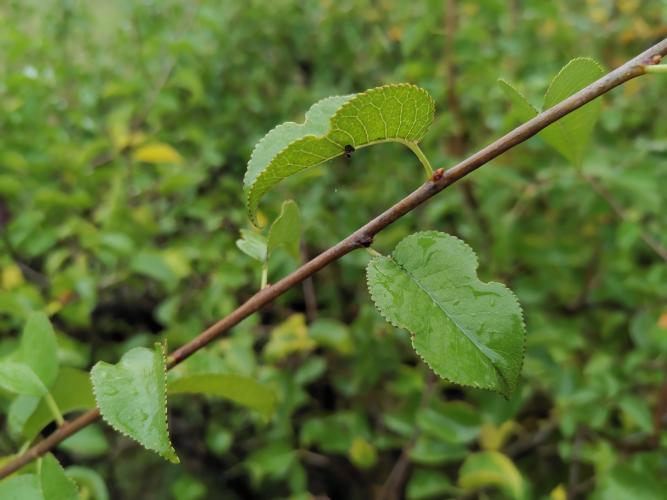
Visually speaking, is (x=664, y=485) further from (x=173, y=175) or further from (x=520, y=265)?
(x=173, y=175)

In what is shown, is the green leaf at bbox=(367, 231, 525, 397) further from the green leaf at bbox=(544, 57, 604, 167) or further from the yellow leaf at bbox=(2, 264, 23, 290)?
the yellow leaf at bbox=(2, 264, 23, 290)

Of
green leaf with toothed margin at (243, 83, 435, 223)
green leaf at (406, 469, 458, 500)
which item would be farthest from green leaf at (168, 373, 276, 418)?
green leaf at (406, 469, 458, 500)

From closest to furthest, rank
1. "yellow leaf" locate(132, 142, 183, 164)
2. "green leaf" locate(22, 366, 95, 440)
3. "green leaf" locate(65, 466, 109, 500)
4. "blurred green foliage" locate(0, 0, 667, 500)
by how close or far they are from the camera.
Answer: "green leaf" locate(22, 366, 95, 440), "green leaf" locate(65, 466, 109, 500), "blurred green foliage" locate(0, 0, 667, 500), "yellow leaf" locate(132, 142, 183, 164)

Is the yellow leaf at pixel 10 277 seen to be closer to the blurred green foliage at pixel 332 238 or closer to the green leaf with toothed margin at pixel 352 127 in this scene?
the blurred green foliage at pixel 332 238

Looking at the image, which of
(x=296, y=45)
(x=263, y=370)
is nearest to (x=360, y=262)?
(x=263, y=370)

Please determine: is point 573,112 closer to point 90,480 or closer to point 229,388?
point 229,388

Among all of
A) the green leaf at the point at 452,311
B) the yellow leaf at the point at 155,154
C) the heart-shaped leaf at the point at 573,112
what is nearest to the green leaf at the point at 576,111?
the heart-shaped leaf at the point at 573,112

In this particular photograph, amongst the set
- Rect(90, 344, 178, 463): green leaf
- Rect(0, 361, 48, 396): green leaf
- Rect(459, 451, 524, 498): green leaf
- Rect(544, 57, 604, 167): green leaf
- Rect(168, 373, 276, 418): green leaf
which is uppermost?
Rect(544, 57, 604, 167): green leaf
